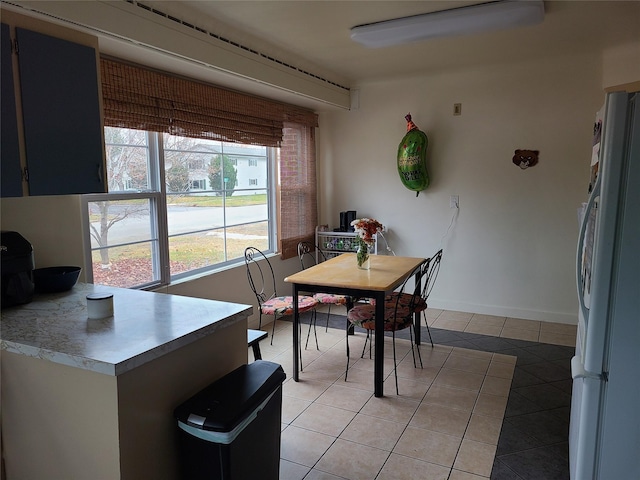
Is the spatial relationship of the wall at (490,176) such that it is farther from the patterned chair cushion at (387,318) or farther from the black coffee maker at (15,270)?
the black coffee maker at (15,270)

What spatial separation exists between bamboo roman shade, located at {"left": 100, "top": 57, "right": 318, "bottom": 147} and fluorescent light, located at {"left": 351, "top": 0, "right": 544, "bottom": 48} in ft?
3.98

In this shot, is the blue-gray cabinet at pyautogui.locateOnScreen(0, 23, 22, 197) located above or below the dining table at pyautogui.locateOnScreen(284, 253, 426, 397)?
above

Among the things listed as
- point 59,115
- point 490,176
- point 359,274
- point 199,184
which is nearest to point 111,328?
point 59,115

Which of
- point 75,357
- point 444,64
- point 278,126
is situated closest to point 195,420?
point 75,357

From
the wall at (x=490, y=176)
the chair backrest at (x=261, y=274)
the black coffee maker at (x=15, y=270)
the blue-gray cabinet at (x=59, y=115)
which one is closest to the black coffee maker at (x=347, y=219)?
the wall at (x=490, y=176)

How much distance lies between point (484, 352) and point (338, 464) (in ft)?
6.11

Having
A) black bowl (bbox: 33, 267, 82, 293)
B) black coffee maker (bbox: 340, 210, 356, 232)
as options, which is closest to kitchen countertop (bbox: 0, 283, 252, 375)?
black bowl (bbox: 33, 267, 82, 293)

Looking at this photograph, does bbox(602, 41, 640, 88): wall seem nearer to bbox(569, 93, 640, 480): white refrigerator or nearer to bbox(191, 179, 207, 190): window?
bbox(569, 93, 640, 480): white refrigerator

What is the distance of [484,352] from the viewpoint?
12.0 ft

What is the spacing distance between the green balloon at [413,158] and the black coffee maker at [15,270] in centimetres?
349

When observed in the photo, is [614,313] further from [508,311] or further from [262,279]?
[262,279]

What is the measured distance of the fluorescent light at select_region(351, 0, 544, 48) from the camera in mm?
2750

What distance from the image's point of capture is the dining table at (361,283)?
114 inches

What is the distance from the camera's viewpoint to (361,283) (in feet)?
9.64
